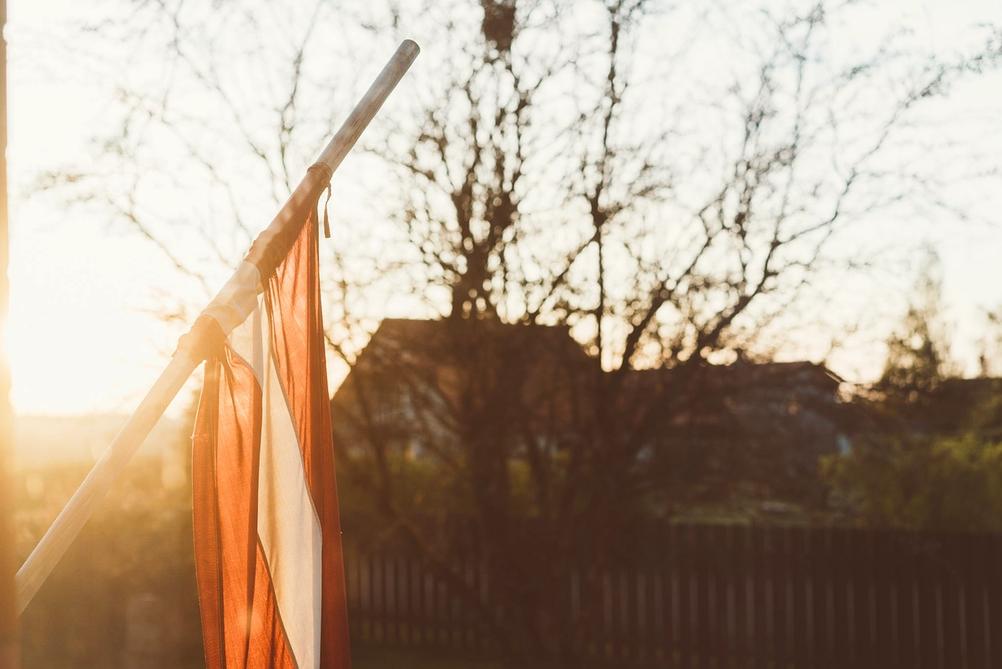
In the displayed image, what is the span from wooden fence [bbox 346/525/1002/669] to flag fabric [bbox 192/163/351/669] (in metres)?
5.95

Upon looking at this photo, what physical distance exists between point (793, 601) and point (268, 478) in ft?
25.8

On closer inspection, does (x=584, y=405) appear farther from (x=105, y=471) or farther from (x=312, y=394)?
(x=105, y=471)

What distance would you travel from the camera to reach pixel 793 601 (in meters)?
9.64

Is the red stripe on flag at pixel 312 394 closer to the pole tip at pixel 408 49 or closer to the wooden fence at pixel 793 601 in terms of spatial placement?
the pole tip at pixel 408 49

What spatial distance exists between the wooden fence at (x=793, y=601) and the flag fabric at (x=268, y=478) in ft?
19.5

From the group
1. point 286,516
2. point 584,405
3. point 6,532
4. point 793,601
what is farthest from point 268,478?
point 793,601

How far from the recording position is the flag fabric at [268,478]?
8.54ft

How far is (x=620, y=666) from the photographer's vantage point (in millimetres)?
9688

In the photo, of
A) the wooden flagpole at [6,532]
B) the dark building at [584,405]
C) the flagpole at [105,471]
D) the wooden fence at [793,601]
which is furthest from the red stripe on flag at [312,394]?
the wooden fence at [793,601]

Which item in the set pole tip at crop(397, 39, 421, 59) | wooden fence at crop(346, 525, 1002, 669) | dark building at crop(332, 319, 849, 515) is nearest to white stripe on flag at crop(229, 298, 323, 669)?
pole tip at crop(397, 39, 421, 59)

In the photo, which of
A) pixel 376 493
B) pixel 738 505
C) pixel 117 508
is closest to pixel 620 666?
pixel 738 505

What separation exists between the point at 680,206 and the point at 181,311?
3532mm

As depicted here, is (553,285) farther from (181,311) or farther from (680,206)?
(181,311)

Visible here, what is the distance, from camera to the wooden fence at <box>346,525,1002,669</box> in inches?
358
